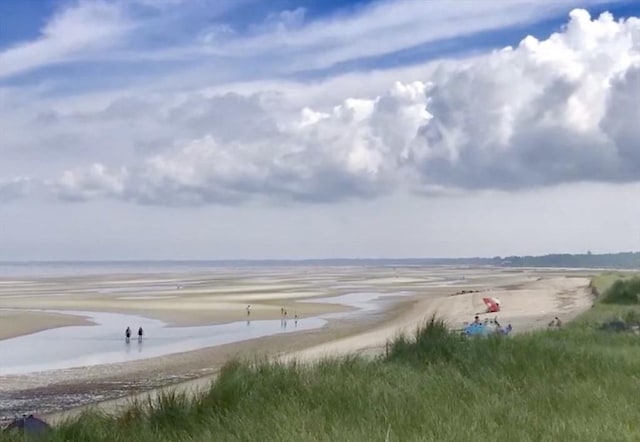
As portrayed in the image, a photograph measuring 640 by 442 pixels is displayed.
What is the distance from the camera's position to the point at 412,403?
7.12 meters

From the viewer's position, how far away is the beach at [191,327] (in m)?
16.1

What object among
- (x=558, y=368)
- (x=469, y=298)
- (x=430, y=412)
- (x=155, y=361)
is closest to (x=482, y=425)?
(x=430, y=412)

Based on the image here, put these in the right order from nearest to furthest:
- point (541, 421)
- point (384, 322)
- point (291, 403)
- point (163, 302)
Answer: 1. point (541, 421)
2. point (291, 403)
3. point (384, 322)
4. point (163, 302)

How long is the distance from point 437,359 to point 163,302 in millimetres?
32655

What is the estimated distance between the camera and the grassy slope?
20.5 feet

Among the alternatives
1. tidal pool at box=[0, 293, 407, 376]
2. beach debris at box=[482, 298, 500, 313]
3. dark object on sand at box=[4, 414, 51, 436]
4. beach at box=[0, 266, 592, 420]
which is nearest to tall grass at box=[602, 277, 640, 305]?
beach at box=[0, 266, 592, 420]

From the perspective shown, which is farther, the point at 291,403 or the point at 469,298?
the point at 469,298

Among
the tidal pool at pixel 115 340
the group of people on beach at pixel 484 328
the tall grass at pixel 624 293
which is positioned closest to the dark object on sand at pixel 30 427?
the group of people on beach at pixel 484 328

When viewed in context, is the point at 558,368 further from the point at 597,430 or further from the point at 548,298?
the point at 548,298

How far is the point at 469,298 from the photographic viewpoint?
4172cm

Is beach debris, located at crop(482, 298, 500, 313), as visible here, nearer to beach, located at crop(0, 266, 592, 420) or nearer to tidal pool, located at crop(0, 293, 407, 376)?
beach, located at crop(0, 266, 592, 420)

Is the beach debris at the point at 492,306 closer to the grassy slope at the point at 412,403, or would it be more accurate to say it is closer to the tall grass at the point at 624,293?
the tall grass at the point at 624,293

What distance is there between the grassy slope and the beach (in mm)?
1753

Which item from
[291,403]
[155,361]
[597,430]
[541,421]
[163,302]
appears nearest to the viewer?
[597,430]
